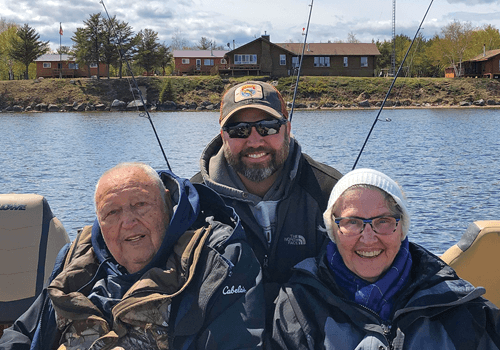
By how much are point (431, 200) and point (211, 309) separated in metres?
12.7

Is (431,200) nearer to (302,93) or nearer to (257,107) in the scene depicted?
(257,107)

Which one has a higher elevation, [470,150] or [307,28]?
[307,28]

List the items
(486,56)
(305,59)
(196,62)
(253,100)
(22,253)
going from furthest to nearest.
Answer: (196,62) → (305,59) → (486,56) → (22,253) → (253,100)

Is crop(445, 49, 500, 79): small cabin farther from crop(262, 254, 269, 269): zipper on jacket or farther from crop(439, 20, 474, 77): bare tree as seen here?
crop(262, 254, 269, 269): zipper on jacket

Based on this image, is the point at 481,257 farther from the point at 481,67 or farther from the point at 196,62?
the point at 481,67

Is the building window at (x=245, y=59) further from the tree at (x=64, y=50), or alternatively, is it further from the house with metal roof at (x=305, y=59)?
the tree at (x=64, y=50)

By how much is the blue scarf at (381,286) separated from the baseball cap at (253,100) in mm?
1270

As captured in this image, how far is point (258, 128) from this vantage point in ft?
12.3

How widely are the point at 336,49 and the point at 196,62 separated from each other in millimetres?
18167

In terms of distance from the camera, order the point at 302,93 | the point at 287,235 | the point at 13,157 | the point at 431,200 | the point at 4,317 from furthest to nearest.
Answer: the point at 302,93
the point at 13,157
the point at 431,200
the point at 4,317
the point at 287,235

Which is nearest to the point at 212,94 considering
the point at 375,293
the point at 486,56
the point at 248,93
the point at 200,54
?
the point at 200,54

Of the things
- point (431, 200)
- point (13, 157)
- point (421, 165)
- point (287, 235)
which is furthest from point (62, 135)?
point (287, 235)

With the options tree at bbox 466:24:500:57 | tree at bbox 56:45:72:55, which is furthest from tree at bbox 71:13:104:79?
tree at bbox 466:24:500:57

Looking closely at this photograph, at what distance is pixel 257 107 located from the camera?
3670mm
